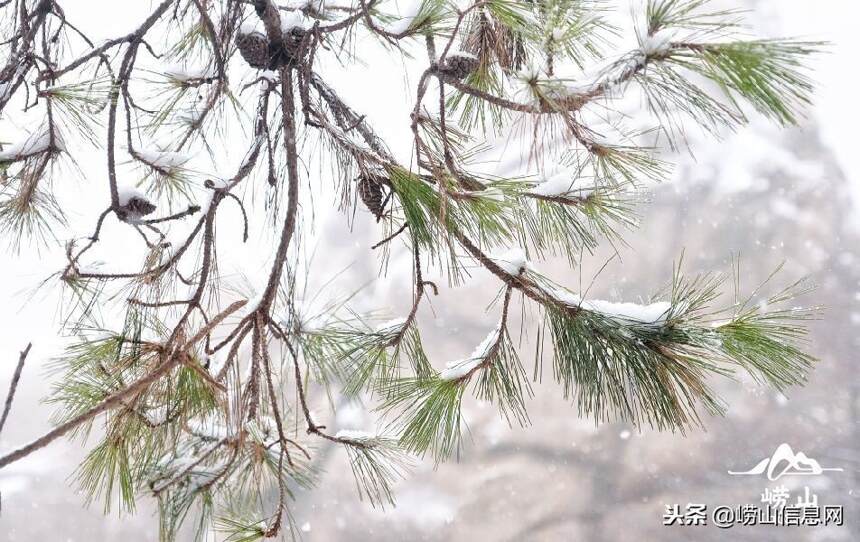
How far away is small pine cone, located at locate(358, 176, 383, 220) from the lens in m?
0.73

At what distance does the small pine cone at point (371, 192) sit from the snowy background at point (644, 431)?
1985 millimetres

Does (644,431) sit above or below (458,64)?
above

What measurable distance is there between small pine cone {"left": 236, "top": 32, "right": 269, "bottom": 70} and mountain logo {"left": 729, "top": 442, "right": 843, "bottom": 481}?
8.25 feet

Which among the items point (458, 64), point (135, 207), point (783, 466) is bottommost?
point (135, 207)

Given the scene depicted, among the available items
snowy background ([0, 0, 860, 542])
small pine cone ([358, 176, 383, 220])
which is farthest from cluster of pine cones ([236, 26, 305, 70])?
snowy background ([0, 0, 860, 542])

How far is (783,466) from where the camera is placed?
271 centimetres

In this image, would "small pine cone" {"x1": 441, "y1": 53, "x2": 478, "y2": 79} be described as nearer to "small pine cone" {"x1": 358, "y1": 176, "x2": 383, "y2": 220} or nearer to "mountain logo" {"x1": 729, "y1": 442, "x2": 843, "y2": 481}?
"small pine cone" {"x1": 358, "y1": 176, "x2": 383, "y2": 220}

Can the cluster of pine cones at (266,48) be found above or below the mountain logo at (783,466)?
below

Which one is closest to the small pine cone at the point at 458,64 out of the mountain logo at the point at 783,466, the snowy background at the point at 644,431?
the snowy background at the point at 644,431

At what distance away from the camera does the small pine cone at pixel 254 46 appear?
Answer: 2.43 feet

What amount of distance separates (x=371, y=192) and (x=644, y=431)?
7.85 feet
